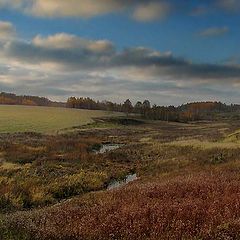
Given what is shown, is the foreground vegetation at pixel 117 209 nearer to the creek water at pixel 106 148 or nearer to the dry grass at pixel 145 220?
the dry grass at pixel 145 220

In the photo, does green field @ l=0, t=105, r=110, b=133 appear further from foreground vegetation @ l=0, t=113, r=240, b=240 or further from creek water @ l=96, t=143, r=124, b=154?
foreground vegetation @ l=0, t=113, r=240, b=240

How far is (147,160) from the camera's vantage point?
34875mm

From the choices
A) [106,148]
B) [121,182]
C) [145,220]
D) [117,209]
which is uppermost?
[145,220]

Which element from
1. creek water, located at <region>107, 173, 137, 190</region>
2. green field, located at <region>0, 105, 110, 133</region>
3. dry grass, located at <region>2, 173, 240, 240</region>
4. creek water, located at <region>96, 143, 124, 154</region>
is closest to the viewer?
dry grass, located at <region>2, 173, 240, 240</region>

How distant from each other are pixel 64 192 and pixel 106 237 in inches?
465

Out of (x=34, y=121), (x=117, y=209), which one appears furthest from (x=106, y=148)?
(x=34, y=121)

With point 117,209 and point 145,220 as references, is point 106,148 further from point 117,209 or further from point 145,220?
point 145,220

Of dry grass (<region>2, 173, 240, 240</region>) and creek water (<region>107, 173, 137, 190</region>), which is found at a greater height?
dry grass (<region>2, 173, 240, 240</region>)

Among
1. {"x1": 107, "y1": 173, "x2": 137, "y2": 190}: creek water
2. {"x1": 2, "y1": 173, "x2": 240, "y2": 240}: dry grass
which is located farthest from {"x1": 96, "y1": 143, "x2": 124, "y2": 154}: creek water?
{"x1": 2, "y1": 173, "x2": 240, "y2": 240}: dry grass

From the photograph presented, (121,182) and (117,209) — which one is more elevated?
(117,209)

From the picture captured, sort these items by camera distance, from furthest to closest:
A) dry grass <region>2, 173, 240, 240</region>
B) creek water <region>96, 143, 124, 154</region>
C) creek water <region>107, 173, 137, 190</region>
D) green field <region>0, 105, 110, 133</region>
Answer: green field <region>0, 105, 110, 133</region> < creek water <region>96, 143, 124, 154</region> < creek water <region>107, 173, 137, 190</region> < dry grass <region>2, 173, 240, 240</region>

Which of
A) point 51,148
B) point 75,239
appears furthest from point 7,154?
point 75,239

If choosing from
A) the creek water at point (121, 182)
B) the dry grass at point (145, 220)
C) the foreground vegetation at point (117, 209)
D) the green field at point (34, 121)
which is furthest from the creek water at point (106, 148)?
the dry grass at point (145, 220)

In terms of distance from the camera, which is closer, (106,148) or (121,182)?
(121,182)
